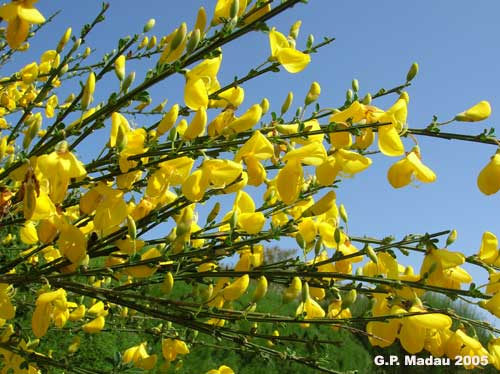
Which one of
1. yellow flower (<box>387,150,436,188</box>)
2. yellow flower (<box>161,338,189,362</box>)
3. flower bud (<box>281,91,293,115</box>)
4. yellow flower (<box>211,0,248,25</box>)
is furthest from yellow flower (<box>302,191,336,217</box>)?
yellow flower (<box>161,338,189,362</box>)

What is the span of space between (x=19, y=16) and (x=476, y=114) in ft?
3.53

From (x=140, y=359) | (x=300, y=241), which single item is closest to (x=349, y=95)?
(x=300, y=241)

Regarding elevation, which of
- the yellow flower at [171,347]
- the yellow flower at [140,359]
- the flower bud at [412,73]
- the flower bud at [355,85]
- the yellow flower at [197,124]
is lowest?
the yellow flower at [140,359]

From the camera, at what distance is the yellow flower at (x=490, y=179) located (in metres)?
1.26

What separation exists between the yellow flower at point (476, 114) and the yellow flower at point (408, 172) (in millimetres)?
157

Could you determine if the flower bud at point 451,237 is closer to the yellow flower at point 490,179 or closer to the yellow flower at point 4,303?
the yellow flower at point 490,179

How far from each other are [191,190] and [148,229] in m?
0.48

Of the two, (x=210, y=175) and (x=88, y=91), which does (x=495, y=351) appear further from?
(x=88, y=91)

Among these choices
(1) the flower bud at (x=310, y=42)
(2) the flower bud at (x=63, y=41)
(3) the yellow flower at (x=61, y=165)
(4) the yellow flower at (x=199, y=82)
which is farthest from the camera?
(2) the flower bud at (x=63, y=41)

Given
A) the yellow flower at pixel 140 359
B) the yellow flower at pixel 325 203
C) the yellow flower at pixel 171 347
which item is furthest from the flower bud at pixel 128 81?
the yellow flower at pixel 140 359

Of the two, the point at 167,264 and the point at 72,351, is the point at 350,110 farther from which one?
the point at 72,351

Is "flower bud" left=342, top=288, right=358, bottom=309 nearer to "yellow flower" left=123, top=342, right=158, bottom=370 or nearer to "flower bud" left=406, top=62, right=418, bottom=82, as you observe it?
"flower bud" left=406, top=62, right=418, bottom=82

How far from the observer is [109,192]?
1225 mm

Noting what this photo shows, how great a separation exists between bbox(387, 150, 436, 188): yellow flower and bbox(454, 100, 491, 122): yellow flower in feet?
0.52
